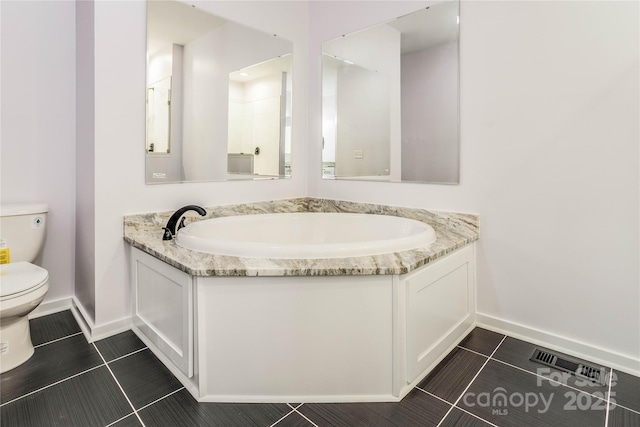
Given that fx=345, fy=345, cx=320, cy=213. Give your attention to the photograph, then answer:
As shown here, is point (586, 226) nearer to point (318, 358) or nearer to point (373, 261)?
point (373, 261)

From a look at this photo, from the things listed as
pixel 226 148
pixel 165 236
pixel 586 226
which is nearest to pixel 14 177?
pixel 165 236

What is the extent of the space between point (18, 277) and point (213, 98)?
152 cm

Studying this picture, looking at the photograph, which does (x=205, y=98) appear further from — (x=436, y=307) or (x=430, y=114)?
(x=436, y=307)

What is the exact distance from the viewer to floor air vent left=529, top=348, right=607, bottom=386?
1564mm

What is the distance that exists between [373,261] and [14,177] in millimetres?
2073

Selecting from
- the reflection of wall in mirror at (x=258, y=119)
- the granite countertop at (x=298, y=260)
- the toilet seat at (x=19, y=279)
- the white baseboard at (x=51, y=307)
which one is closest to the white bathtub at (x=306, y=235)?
the granite countertop at (x=298, y=260)

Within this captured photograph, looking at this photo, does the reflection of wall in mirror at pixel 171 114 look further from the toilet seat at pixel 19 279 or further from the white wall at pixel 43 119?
the toilet seat at pixel 19 279

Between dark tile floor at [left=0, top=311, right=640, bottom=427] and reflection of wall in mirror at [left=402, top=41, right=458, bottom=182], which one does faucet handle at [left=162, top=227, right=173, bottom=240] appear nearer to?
dark tile floor at [left=0, top=311, right=640, bottom=427]

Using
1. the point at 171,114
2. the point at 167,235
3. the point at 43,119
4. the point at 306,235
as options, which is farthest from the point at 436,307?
the point at 43,119

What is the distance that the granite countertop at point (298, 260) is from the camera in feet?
4.38

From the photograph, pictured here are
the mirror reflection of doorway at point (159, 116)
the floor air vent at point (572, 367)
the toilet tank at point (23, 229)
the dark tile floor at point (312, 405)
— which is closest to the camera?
the dark tile floor at point (312, 405)

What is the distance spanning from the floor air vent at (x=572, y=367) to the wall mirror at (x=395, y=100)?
1.03 metres

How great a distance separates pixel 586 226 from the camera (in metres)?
1.70

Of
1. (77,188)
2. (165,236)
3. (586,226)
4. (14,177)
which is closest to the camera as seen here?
(586,226)
